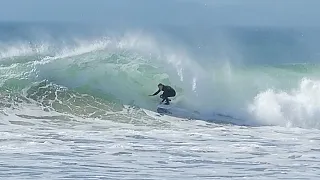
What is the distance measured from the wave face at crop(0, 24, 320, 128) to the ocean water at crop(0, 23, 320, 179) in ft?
0.10

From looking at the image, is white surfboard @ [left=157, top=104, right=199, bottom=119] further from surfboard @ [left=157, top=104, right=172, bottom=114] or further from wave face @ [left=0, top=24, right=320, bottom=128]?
wave face @ [left=0, top=24, right=320, bottom=128]

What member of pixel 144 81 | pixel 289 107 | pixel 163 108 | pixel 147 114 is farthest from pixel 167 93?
pixel 289 107

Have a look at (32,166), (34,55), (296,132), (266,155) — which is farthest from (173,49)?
(32,166)

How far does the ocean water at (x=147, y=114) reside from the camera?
1048 centimetres

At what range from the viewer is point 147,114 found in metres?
16.6

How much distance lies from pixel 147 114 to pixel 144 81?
2.76 meters

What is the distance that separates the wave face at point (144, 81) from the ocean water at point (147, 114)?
0.10ft

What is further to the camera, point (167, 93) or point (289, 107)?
point (167, 93)

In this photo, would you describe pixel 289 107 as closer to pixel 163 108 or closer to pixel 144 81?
pixel 163 108

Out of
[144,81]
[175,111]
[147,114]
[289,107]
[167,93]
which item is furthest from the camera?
[144,81]

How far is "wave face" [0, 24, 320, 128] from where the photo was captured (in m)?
17.1

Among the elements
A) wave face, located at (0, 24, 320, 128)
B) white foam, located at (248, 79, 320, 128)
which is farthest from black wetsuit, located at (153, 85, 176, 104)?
white foam, located at (248, 79, 320, 128)

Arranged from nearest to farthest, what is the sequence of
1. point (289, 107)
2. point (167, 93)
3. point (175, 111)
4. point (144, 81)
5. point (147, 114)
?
point (147, 114)
point (175, 111)
point (289, 107)
point (167, 93)
point (144, 81)

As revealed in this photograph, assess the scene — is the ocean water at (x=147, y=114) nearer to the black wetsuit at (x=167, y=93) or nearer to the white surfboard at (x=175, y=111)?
the white surfboard at (x=175, y=111)
